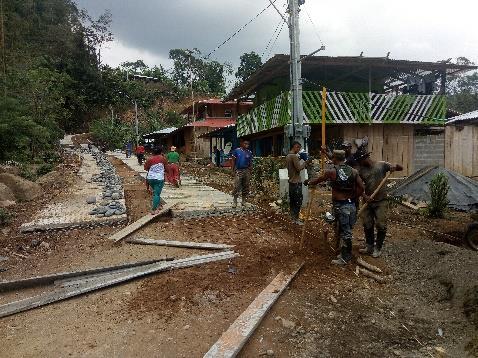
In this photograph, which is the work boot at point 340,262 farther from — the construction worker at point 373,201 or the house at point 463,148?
the house at point 463,148

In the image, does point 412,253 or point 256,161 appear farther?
point 256,161

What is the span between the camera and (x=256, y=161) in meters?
14.6

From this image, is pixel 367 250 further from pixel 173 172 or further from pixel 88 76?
pixel 88 76

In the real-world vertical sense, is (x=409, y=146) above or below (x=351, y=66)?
below

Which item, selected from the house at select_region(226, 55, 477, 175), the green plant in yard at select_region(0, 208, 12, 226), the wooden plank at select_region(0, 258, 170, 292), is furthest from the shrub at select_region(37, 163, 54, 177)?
the wooden plank at select_region(0, 258, 170, 292)

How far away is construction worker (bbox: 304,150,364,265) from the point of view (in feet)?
18.5

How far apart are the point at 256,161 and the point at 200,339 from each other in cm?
1105

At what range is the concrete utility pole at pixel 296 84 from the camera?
32.0ft

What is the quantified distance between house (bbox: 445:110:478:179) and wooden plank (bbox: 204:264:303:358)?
12884 millimetres

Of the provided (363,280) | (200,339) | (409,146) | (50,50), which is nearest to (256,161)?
(409,146)

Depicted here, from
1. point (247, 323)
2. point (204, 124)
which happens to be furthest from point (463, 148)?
point (204, 124)

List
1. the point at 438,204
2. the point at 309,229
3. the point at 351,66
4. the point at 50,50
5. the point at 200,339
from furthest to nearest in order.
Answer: the point at 50,50, the point at 351,66, the point at 438,204, the point at 309,229, the point at 200,339

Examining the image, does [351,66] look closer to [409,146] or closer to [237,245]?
[409,146]

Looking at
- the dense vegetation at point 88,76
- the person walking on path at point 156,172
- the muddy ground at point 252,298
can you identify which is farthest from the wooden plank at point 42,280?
the dense vegetation at point 88,76
